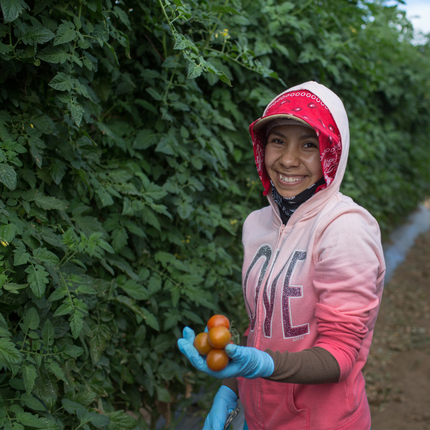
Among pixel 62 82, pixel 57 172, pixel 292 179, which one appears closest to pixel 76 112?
pixel 62 82

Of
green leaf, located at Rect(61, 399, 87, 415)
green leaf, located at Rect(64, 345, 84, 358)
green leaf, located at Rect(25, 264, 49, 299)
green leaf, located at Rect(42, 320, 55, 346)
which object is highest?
green leaf, located at Rect(25, 264, 49, 299)

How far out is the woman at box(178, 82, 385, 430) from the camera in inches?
48.4

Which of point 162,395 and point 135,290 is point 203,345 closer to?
point 135,290

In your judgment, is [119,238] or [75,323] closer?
[75,323]

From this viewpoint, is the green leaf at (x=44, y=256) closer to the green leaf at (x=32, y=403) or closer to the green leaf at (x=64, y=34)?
the green leaf at (x=32, y=403)

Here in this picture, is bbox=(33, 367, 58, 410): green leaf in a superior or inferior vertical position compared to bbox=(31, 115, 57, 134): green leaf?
inferior

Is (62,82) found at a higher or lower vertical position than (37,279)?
higher

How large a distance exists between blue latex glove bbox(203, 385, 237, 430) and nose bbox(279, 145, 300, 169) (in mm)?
929

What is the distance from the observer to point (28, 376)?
1312 millimetres

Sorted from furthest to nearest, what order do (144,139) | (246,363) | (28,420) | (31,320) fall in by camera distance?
(144,139) → (31,320) → (28,420) → (246,363)

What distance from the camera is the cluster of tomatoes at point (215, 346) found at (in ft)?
3.87

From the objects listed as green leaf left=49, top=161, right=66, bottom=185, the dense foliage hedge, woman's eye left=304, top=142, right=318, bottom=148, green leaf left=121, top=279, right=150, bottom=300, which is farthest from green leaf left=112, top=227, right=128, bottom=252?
woman's eye left=304, top=142, right=318, bottom=148

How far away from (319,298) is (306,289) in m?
0.05

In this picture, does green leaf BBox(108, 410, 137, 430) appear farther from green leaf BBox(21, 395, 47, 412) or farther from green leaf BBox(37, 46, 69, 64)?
green leaf BBox(37, 46, 69, 64)
